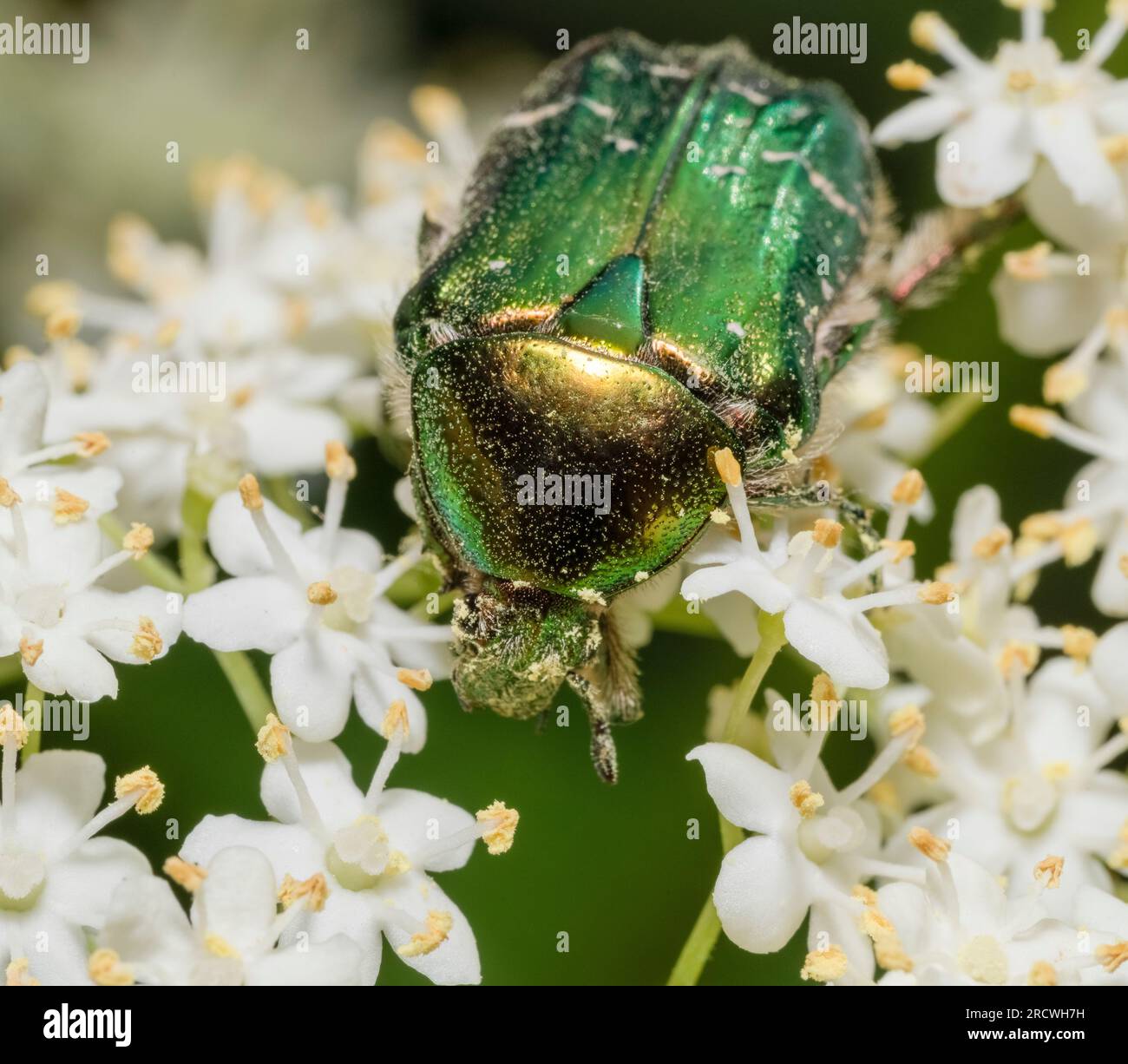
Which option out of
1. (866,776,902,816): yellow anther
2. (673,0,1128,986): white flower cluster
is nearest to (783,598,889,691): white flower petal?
(673,0,1128,986): white flower cluster

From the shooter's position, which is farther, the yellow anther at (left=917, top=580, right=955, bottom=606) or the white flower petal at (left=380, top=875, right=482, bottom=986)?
the yellow anther at (left=917, top=580, right=955, bottom=606)

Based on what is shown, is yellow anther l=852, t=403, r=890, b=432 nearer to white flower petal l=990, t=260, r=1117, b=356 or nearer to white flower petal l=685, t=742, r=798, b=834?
white flower petal l=990, t=260, r=1117, b=356

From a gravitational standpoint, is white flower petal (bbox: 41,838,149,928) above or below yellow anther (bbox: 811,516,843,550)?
below

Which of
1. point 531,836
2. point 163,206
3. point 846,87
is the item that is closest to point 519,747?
point 531,836

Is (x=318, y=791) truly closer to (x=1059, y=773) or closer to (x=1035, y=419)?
(x=1059, y=773)

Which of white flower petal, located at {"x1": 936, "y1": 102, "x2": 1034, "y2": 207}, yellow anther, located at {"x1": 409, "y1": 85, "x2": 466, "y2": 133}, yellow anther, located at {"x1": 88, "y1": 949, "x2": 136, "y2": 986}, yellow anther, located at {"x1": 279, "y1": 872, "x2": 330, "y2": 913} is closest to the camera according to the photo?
yellow anther, located at {"x1": 88, "y1": 949, "x2": 136, "y2": 986}
